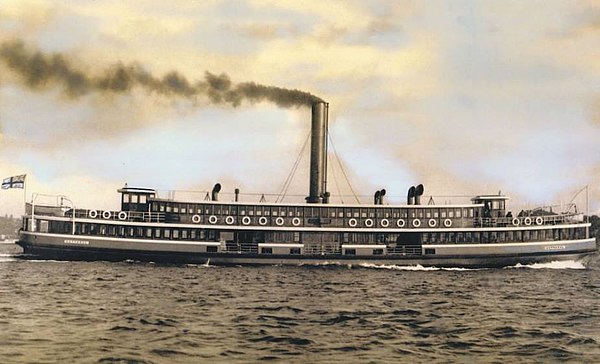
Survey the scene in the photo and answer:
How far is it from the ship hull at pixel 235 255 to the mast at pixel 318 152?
672 cm

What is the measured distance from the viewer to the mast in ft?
160

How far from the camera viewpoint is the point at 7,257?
4369 centimetres

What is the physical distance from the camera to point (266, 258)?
1742 inches

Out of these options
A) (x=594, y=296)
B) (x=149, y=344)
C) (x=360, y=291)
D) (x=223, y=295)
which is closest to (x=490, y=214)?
(x=594, y=296)

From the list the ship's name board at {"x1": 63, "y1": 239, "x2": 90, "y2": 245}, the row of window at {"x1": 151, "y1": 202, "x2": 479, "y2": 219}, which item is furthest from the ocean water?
the row of window at {"x1": 151, "y1": 202, "x2": 479, "y2": 219}

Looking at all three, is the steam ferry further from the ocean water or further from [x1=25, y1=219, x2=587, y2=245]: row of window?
the ocean water

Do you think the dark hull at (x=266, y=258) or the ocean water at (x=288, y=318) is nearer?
the ocean water at (x=288, y=318)

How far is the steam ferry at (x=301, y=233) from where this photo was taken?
43.4m

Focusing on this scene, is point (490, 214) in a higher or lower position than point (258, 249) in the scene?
higher

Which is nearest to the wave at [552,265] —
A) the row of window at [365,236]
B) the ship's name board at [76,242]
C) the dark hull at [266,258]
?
the dark hull at [266,258]

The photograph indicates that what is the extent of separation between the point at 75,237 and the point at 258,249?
45.1 ft

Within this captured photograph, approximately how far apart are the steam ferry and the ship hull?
3.0 inches

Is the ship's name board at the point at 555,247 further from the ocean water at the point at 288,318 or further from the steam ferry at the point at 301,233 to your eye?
the ocean water at the point at 288,318

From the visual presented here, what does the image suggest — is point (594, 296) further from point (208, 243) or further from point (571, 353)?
point (208, 243)
